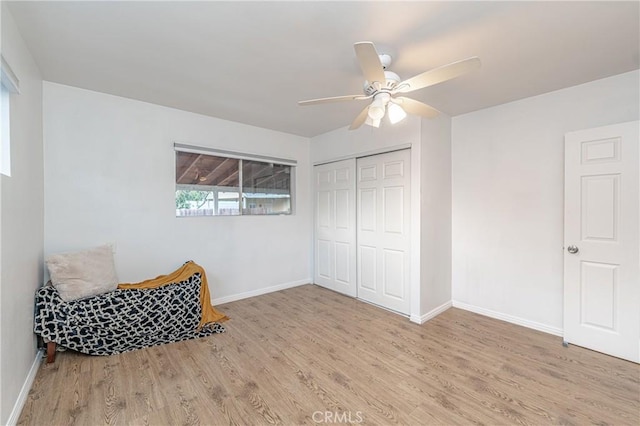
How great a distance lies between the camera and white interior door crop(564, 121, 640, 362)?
7.63ft

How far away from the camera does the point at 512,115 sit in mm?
3059

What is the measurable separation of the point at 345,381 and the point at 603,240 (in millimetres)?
2575

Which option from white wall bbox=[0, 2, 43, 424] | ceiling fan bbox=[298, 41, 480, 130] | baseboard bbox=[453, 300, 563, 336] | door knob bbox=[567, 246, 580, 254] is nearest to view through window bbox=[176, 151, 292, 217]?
white wall bbox=[0, 2, 43, 424]

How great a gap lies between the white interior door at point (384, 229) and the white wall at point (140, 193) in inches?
54.1

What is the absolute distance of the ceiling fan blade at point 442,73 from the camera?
1551mm

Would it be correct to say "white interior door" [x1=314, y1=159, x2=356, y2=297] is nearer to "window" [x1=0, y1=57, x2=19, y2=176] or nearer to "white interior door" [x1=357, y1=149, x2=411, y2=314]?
"white interior door" [x1=357, y1=149, x2=411, y2=314]

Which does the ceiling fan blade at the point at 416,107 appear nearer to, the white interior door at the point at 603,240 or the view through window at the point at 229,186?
the white interior door at the point at 603,240

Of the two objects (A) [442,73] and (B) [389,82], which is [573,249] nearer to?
(A) [442,73]

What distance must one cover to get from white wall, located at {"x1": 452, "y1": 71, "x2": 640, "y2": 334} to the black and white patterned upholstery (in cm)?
308

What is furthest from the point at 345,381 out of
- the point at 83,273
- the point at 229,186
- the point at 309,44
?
the point at 229,186

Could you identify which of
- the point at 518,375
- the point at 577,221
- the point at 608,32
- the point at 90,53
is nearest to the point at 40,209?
the point at 90,53

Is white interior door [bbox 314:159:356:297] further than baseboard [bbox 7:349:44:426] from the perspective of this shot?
Yes

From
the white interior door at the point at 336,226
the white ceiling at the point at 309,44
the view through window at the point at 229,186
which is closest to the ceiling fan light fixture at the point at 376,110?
the white ceiling at the point at 309,44

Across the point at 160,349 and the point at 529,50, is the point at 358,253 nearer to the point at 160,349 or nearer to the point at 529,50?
the point at 160,349
